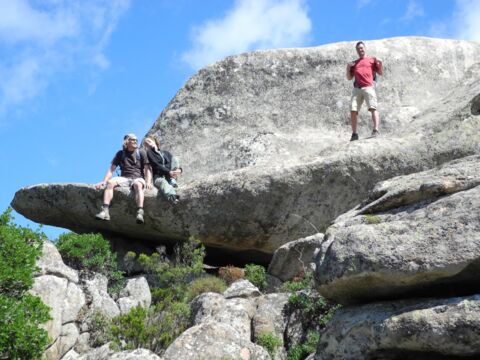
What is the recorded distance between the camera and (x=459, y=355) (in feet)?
25.3

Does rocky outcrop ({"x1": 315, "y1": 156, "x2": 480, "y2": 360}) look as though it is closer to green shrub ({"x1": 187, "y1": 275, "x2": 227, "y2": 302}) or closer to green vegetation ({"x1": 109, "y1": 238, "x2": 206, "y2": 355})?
green vegetation ({"x1": 109, "y1": 238, "x2": 206, "y2": 355})

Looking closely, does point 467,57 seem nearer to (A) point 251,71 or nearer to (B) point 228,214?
(A) point 251,71

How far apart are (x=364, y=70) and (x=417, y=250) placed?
8965 millimetres

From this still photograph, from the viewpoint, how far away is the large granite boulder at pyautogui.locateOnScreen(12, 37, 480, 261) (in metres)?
15.4

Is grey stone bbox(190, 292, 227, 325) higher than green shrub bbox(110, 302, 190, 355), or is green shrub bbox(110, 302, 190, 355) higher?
grey stone bbox(190, 292, 227, 325)

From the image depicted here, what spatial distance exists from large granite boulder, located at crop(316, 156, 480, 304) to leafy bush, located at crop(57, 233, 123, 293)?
790cm

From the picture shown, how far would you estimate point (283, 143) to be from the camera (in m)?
18.8

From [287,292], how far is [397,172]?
3.86m

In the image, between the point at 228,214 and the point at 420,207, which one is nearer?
the point at 420,207

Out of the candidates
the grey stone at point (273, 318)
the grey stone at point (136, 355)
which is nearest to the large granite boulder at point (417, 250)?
the grey stone at point (136, 355)

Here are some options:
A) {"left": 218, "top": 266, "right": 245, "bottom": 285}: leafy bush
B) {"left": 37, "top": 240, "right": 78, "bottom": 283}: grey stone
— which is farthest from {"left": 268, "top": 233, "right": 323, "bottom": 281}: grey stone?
{"left": 37, "top": 240, "right": 78, "bottom": 283}: grey stone

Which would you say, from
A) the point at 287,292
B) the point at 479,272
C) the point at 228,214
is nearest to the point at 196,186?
the point at 228,214

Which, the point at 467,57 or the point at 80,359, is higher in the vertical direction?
the point at 467,57

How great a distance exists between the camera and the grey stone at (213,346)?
35.6ft
